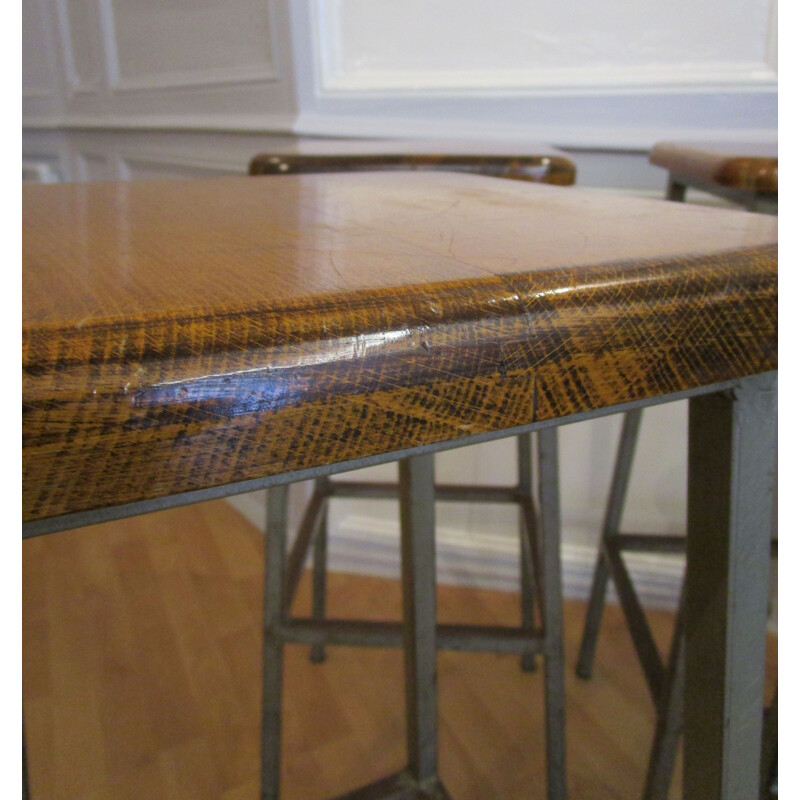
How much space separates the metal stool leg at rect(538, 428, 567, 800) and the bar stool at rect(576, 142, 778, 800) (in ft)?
0.38

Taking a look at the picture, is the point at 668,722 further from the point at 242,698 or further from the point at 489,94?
the point at 489,94

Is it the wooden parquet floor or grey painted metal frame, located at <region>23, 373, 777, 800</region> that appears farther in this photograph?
the wooden parquet floor

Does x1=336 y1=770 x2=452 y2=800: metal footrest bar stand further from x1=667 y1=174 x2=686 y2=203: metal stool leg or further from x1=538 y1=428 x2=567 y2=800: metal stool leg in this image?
x1=667 y1=174 x2=686 y2=203: metal stool leg

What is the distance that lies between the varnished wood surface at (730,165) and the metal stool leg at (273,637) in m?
0.60

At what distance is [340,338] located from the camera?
0.20 meters

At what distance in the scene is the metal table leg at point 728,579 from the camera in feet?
1.10

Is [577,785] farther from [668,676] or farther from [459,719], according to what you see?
[668,676]

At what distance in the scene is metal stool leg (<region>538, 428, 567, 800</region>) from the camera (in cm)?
97

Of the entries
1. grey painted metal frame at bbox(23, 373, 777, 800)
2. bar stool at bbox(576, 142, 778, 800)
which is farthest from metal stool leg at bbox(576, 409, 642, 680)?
grey painted metal frame at bbox(23, 373, 777, 800)

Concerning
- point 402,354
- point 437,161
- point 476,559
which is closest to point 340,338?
point 402,354

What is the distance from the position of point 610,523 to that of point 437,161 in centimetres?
71

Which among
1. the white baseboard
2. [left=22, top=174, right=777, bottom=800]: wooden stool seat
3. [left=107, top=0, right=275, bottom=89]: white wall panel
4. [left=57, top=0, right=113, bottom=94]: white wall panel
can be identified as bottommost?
the white baseboard

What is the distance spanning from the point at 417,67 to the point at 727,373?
1387 mm

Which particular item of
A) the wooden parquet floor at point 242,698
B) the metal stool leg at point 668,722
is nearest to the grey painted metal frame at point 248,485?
the metal stool leg at point 668,722
